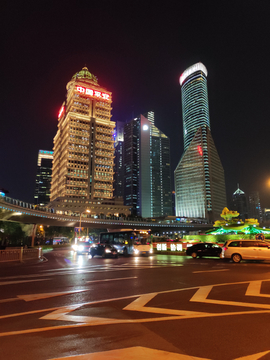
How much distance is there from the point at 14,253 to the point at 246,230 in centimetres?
3972

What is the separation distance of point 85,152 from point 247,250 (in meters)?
137

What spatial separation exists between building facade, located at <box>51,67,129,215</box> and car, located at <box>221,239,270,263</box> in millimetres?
115861

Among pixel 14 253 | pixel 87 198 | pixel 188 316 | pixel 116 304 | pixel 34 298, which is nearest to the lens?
pixel 188 316

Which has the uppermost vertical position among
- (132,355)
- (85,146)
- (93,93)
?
(93,93)

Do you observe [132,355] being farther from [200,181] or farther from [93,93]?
[200,181]

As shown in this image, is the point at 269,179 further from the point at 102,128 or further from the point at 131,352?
the point at 102,128

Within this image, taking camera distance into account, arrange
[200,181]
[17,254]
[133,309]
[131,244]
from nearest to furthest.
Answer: [133,309], [17,254], [131,244], [200,181]

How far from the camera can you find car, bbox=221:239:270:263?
65.3ft

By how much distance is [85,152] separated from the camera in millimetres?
149375

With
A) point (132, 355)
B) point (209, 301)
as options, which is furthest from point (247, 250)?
point (132, 355)

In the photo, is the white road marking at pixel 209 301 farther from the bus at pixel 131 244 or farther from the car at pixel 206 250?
the bus at pixel 131 244

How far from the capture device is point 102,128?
158 m

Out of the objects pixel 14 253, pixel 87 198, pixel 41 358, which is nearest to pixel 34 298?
pixel 41 358

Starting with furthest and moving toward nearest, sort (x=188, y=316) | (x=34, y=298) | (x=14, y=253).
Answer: (x=14, y=253) → (x=34, y=298) → (x=188, y=316)
